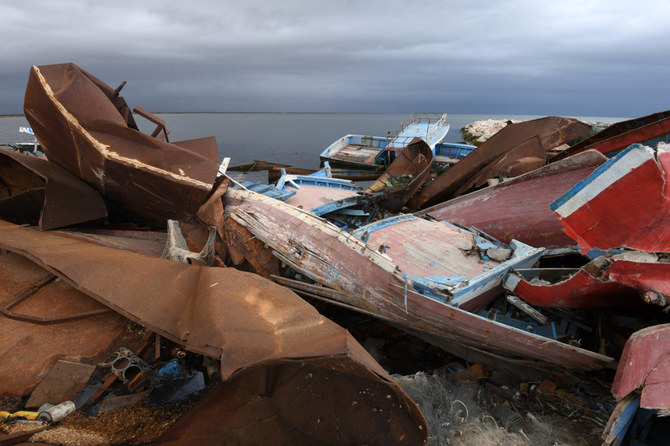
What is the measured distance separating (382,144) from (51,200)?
17.1 metres

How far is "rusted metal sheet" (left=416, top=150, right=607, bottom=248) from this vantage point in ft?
15.4

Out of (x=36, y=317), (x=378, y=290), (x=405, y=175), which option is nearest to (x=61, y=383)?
(x=36, y=317)

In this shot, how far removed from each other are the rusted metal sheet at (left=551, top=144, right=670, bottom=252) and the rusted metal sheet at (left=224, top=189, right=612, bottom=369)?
1.29m

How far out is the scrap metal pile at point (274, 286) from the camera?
213cm

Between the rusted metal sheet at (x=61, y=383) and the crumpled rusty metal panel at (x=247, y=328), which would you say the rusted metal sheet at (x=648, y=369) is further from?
the rusted metal sheet at (x=61, y=383)

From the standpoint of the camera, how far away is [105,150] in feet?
13.8

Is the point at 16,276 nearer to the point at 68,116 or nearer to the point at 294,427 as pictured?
the point at 68,116

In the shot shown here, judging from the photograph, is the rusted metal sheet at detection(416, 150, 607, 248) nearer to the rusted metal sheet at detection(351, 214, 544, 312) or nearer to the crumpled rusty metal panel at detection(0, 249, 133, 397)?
the rusted metal sheet at detection(351, 214, 544, 312)

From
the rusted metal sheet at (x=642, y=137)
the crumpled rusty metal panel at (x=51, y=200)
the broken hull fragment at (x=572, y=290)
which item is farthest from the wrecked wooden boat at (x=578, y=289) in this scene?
the crumpled rusty metal panel at (x=51, y=200)

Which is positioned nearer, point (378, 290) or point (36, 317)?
point (36, 317)

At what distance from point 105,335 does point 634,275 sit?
433 cm

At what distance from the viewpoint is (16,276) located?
310 centimetres

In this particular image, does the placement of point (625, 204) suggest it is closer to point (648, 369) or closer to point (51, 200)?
point (648, 369)

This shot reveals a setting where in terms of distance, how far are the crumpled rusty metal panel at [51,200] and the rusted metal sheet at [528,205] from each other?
513 cm
